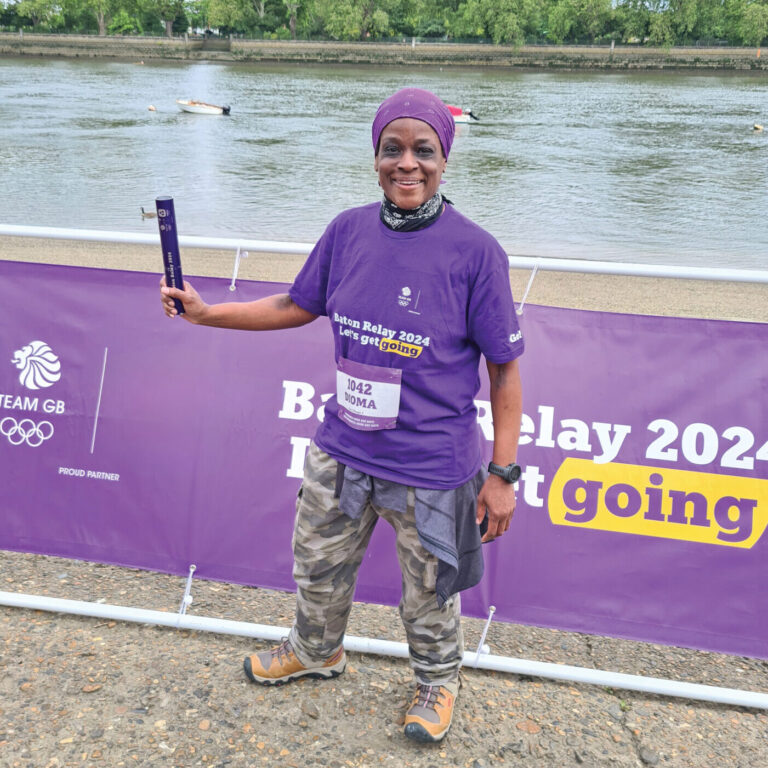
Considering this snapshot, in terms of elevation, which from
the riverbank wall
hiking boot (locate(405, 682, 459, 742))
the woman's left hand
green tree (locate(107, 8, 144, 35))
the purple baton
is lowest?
hiking boot (locate(405, 682, 459, 742))

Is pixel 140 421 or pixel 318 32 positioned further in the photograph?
pixel 318 32

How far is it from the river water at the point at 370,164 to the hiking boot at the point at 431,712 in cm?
1403

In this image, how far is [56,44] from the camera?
9806 centimetres

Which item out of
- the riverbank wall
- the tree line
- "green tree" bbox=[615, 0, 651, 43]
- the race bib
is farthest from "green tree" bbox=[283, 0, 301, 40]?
the race bib

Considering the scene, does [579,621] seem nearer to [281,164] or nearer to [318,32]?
[281,164]

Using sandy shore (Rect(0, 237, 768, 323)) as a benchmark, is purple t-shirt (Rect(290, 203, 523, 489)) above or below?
above

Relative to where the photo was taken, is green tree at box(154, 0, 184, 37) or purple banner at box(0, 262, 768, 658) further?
green tree at box(154, 0, 184, 37)

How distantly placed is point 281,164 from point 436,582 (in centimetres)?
2913

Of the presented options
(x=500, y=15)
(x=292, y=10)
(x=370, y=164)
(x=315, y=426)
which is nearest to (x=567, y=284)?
(x=315, y=426)

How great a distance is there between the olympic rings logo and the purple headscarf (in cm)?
178

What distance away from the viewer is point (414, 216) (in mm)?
2297

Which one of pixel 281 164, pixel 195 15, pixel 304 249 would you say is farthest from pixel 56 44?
pixel 304 249

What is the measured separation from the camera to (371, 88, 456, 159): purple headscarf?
7.26 feet

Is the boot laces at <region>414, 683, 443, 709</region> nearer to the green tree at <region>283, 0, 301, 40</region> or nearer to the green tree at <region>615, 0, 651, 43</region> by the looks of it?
the green tree at <region>615, 0, 651, 43</region>
